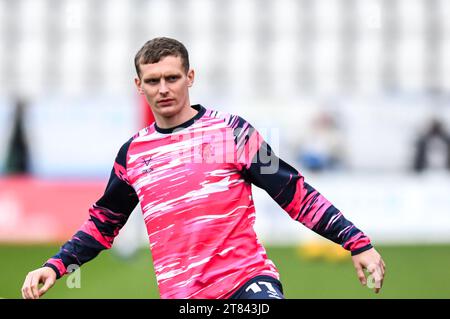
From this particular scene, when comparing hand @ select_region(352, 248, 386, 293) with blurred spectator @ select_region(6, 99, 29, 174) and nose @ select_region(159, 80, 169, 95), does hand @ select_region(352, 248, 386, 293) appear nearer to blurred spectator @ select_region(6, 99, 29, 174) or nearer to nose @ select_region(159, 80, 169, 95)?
nose @ select_region(159, 80, 169, 95)

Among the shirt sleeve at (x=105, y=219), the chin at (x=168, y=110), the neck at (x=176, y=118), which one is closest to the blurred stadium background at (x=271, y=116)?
the shirt sleeve at (x=105, y=219)

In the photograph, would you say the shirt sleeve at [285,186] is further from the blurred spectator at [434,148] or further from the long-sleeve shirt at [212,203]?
the blurred spectator at [434,148]

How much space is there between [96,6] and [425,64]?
418 inches

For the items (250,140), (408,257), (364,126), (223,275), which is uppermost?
(250,140)

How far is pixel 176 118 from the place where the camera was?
479 centimetres

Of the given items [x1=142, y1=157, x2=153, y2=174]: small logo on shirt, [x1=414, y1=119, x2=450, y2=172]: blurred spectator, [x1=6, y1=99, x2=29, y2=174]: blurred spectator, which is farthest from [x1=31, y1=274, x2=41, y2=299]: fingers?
[x1=414, y1=119, x2=450, y2=172]: blurred spectator

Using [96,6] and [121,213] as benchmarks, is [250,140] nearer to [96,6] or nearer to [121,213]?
[121,213]

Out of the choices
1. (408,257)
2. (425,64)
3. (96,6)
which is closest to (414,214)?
(408,257)

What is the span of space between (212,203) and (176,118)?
1.60 feet

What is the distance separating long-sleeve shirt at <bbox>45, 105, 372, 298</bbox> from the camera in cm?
461

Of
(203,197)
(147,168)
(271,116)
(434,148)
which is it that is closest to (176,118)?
(147,168)

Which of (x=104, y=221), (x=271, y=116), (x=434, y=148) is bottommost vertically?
(x=434, y=148)

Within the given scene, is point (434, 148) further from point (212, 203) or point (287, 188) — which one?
point (212, 203)

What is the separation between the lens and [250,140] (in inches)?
187
